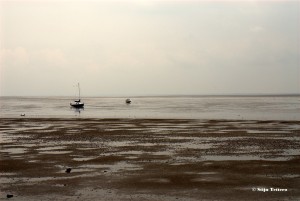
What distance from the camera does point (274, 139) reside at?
113ft

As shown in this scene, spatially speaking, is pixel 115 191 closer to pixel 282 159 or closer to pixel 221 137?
pixel 282 159

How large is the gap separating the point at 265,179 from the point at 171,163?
242 inches

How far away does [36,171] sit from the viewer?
21125mm

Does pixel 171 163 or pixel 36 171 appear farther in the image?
pixel 171 163

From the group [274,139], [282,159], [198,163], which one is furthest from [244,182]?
[274,139]

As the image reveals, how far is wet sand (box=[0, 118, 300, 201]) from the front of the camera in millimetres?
16328

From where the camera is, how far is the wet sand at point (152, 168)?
1633cm

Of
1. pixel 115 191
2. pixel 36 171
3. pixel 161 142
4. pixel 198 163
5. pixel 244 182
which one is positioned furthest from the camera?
pixel 161 142

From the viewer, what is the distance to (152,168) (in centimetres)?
2164

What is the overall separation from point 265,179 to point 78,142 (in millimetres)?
19085

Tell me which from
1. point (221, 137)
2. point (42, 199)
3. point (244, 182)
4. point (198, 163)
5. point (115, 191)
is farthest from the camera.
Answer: point (221, 137)

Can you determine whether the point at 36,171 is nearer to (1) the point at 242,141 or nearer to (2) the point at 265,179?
(2) the point at 265,179

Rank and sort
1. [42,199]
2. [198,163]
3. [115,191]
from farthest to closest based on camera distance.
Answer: [198,163] → [115,191] → [42,199]

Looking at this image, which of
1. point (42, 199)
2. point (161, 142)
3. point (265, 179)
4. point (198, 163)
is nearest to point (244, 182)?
point (265, 179)
